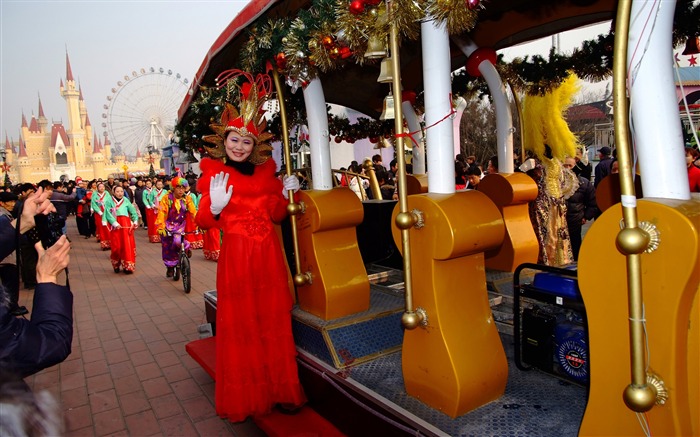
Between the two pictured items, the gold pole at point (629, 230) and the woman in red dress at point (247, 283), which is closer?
the gold pole at point (629, 230)

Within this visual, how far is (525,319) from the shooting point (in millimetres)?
→ 2635

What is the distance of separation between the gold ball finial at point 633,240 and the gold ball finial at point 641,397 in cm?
39

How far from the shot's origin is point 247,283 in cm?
310

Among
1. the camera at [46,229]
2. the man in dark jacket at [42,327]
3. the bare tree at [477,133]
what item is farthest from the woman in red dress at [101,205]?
the bare tree at [477,133]

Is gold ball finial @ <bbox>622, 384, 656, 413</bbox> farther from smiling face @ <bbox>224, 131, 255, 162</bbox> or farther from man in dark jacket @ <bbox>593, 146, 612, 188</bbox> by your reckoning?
man in dark jacket @ <bbox>593, 146, 612, 188</bbox>

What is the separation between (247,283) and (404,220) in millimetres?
1427

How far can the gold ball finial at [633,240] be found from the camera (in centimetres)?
124

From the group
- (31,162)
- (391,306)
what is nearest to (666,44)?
(391,306)

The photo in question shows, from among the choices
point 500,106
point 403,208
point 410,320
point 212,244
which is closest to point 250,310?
point 410,320

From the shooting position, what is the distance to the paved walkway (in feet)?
11.6

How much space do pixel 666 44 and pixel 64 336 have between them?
2.25 metres

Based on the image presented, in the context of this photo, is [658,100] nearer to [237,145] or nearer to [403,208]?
[403,208]

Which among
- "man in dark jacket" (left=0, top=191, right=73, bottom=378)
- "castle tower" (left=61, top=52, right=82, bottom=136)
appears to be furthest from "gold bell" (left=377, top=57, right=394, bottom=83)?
"castle tower" (left=61, top=52, right=82, bottom=136)

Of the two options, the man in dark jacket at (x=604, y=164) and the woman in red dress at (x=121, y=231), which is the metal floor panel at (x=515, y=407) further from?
the woman in red dress at (x=121, y=231)
